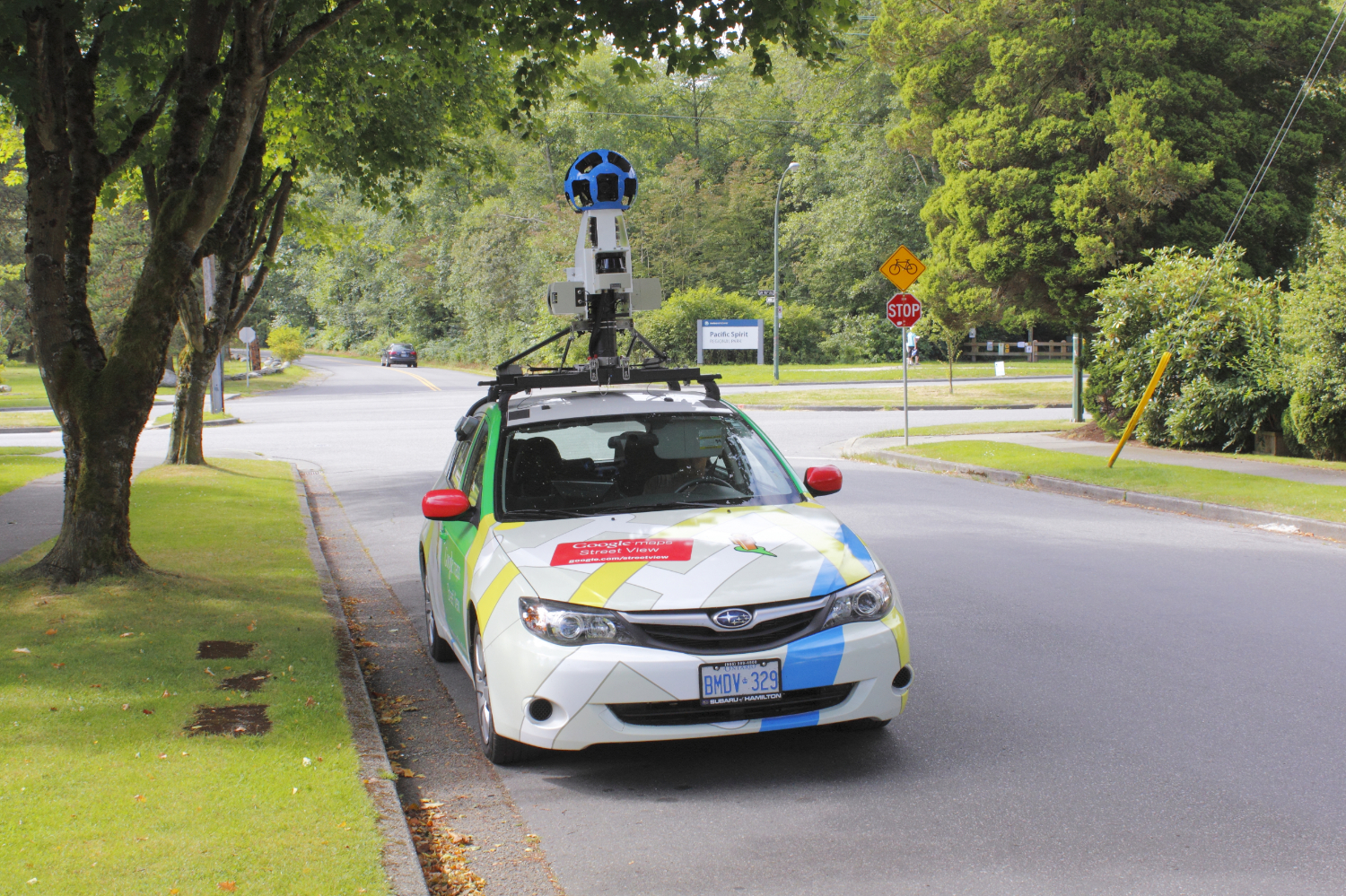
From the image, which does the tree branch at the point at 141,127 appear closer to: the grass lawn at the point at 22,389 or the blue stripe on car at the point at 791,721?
the blue stripe on car at the point at 791,721

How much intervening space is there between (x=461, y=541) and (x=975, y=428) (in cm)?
1852

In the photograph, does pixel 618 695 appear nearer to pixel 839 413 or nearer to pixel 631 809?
pixel 631 809

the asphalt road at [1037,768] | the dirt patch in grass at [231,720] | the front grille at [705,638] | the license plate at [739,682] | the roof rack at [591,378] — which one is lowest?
the asphalt road at [1037,768]

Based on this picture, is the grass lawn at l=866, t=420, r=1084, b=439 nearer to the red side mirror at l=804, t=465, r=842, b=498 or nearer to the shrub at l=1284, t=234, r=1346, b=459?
the shrub at l=1284, t=234, r=1346, b=459

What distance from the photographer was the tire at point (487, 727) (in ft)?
16.0

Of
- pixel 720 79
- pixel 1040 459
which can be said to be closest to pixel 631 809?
pixel 1040 459

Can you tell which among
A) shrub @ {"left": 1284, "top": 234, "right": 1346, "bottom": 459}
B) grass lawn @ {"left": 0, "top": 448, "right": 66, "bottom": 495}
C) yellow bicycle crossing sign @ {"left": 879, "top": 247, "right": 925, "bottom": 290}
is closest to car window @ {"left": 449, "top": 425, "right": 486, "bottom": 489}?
grass lawn @ {"left": 0, "top": 448, "right": 66, "bottom": 495}

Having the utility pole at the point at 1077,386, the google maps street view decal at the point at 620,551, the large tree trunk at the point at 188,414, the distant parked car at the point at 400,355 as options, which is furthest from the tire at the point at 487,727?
the distant parked car at the point at 400,355

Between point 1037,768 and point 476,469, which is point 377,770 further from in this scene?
point 1037,768

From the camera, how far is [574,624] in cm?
452

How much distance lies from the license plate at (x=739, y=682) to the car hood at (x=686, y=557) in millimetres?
245

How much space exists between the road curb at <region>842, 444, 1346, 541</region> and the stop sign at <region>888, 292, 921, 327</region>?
291 centimetres

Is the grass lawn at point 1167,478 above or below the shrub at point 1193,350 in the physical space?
below

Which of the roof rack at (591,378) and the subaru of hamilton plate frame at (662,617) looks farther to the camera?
the roof rack at (591,378)
